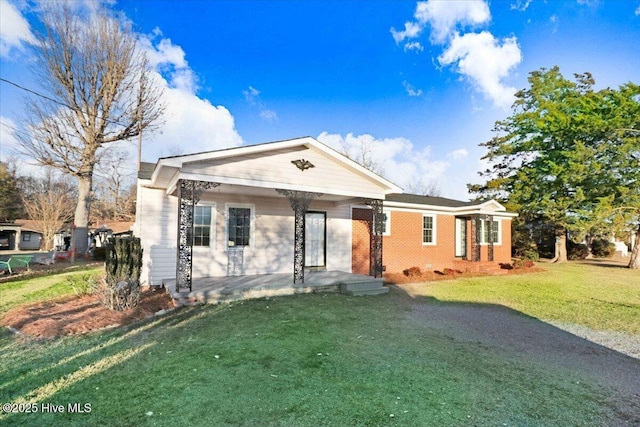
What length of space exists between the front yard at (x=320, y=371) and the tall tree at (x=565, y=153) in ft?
45.1

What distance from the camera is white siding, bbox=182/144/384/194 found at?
27.2 ft

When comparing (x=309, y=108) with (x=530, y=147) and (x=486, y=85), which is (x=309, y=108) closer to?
(x=486, y=85)

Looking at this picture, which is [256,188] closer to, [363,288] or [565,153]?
[363,288]

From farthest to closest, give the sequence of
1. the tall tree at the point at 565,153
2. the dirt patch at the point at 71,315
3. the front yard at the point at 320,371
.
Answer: the tall tree at the point at 565,153
the dirt patch at the point at 71,315
the front yard at the point at 320,371

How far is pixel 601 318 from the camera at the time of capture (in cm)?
765

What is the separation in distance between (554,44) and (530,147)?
36.1 feet

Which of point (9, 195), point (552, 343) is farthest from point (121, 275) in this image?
point (9, 195)

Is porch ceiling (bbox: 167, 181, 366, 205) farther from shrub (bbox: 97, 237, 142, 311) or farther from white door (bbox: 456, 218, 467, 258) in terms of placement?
→ white door (bbox: 456, 218, 467, 258)

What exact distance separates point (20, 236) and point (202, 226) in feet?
131

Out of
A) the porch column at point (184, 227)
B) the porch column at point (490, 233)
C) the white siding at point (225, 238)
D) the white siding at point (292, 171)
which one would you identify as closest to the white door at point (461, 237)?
the porch column at point (490, 233)

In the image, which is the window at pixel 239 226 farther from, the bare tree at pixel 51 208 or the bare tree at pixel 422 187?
the bare tree at pixel 422 187

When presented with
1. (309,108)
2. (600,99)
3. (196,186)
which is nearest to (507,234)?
(600,99)

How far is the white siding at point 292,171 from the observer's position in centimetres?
830

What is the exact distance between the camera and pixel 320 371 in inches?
165
